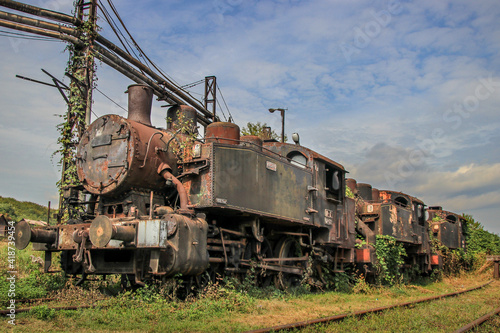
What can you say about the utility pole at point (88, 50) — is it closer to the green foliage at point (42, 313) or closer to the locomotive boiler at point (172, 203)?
the locomotive boiler at point (172, 203)

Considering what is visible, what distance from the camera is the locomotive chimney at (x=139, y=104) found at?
27.7 feet

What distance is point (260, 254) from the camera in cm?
916

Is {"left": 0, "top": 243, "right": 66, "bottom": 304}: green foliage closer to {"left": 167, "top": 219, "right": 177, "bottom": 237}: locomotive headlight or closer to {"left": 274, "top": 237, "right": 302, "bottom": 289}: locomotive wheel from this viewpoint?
{"left": 167, "top": 219, "right": 177, "bottom": 237}: locomotive headlight

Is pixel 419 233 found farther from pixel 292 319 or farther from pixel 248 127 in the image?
pixel 248 127

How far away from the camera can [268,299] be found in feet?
28.2

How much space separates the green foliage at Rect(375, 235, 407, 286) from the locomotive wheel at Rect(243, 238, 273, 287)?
14.5 feet

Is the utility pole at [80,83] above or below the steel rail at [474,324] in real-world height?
above

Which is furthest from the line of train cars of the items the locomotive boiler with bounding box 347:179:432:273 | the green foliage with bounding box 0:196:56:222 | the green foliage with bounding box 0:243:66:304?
the green foliage with bounding box 0:196:56:222

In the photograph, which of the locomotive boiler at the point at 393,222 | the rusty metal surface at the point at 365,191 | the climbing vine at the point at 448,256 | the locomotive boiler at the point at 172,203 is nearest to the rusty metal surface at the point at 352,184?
the locomotive boiler at the point at 393,222

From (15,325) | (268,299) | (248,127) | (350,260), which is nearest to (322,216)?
(350,260)

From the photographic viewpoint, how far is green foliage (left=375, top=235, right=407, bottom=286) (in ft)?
42.9

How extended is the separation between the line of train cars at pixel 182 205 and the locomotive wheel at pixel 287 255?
0.9 inches

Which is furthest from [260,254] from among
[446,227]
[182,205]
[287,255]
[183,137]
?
[446,227]

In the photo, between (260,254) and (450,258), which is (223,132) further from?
(450,258)
